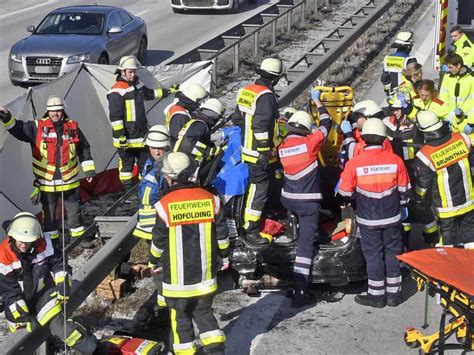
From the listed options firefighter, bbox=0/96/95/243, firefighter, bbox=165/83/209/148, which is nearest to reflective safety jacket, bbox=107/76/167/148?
firefighter, bbox=0/96/95/243

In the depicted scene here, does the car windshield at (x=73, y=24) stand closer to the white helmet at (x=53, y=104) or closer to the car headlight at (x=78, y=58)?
the car headlight at (x=78, y=58)

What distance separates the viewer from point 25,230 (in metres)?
7.04

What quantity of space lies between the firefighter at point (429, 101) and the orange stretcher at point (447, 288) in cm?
350

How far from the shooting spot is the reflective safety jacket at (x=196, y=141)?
29.9 feet

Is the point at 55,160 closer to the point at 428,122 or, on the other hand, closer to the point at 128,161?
the point at 128,161

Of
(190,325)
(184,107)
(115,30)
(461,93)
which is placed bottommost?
(115,30)

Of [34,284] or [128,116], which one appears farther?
[128,116]

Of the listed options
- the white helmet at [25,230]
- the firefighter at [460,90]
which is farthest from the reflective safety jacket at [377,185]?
the firefighter at [460,90]

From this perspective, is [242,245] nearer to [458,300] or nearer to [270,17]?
[458,300]

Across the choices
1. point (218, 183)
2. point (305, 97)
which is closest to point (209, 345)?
point (218, 183)

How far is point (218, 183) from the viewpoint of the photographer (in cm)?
905

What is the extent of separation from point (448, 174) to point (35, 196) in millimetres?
4402

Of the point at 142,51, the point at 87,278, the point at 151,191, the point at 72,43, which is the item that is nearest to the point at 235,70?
the point at 72,43

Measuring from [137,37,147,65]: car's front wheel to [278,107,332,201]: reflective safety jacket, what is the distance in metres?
12.1
